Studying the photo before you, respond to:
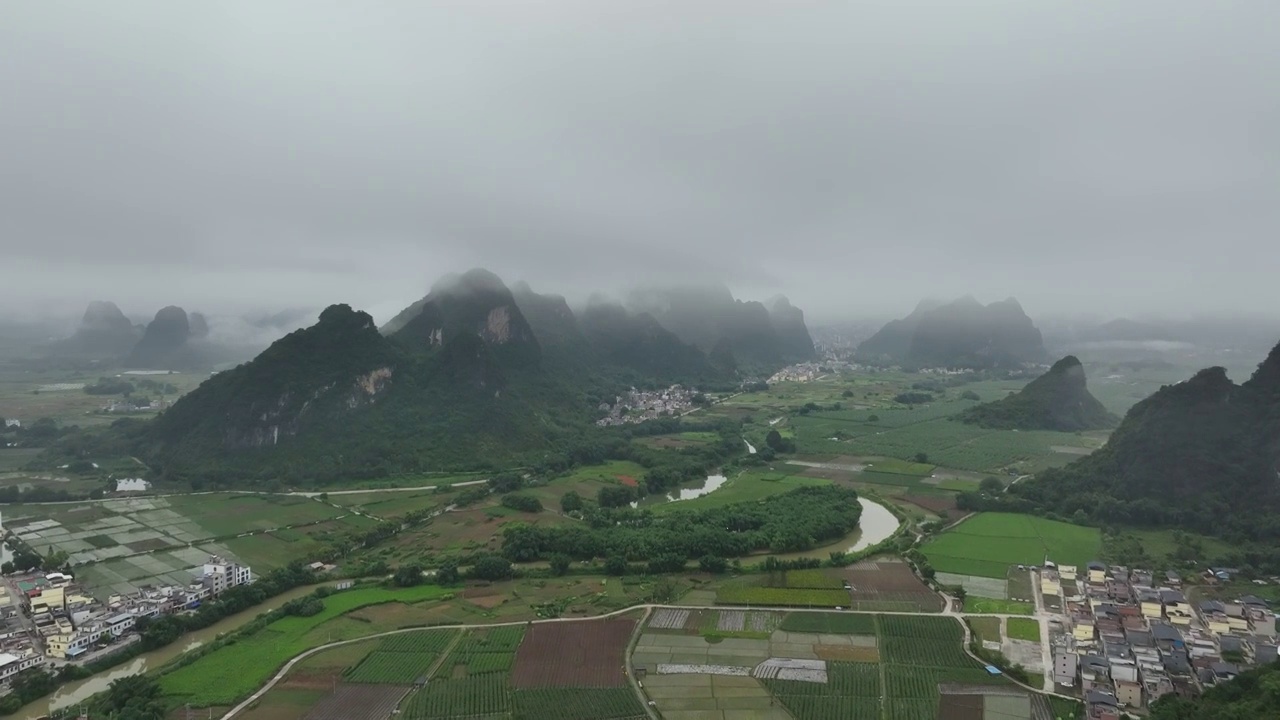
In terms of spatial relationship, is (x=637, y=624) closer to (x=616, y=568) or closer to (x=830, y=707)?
(x=616, y=568)

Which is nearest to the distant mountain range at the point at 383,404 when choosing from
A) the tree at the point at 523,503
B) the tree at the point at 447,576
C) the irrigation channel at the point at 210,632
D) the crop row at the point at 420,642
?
the tree at the point at 523,503

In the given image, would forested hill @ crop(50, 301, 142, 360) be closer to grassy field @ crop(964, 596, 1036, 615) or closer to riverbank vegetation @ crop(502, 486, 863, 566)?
riverbank vegetation @ crop(502, 486, 863, 566)

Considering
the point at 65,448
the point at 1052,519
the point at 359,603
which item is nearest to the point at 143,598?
the point at 359,603

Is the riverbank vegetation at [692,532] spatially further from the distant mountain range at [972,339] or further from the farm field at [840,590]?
the distant mountain range at [972,339]

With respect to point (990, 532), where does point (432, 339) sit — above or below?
above

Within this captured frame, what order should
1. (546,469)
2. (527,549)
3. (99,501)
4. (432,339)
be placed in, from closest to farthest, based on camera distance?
(527,549), (99,501), (546,469), (432,339)

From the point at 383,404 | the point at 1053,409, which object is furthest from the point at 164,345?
the point at 1053,409

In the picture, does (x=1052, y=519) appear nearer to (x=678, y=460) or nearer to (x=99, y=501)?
(x=678, y=460)

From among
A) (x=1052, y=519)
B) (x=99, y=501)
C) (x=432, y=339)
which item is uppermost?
(x=432, y=339)

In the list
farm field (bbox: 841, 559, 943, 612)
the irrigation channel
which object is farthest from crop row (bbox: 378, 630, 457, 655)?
farm field (bbox: 841, 559, 943, 612)
